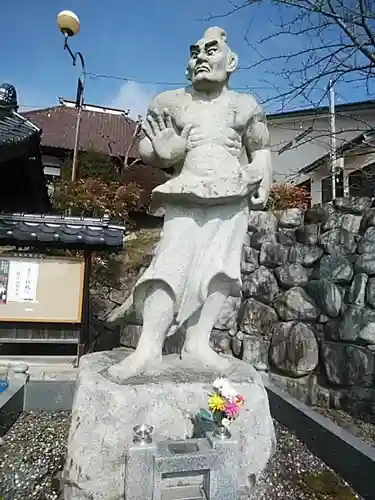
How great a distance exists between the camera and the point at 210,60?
255 centimetres

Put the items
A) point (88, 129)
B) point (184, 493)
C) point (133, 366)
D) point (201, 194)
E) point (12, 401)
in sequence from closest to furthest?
1. point (184, 493)
2. point (133, 366)
3. point (201, 194)
4. point (12, 401)
5. point (88, 129)

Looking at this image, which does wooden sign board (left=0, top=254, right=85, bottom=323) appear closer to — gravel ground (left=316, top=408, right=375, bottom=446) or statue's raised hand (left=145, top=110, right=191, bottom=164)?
statue's raised hand (left=145, top=110, right=191, bottom=164)

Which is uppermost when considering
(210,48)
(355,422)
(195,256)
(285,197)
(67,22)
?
(67,22)

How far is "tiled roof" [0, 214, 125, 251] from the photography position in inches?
207

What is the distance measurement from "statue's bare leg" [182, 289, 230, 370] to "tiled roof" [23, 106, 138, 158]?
11995 millimetres

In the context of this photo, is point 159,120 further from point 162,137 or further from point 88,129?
point 88,129

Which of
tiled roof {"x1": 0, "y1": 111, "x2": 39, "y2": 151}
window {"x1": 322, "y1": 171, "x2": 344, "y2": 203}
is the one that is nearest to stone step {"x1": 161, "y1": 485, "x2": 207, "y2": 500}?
tiled roof {"x1": 0, "y1": 111, "x2": 39, "y2": 151}

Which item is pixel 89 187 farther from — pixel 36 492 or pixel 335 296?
pixel 36 492

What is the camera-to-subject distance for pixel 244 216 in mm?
2637

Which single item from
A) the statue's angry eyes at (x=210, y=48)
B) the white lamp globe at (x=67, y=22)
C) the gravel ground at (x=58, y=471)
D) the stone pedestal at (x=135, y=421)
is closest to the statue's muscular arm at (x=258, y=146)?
the statue's angry eyes at (x=210, y=48)

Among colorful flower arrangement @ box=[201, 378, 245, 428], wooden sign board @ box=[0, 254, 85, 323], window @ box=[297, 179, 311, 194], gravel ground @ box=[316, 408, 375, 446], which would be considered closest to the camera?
colorful flower arrangement @ box=[201, 378, 245, 428]

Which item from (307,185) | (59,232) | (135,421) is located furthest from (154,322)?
(307,185)

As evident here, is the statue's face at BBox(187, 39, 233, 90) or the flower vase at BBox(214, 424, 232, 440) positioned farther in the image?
the statue's face at BBox(187, 39, 233, 90)

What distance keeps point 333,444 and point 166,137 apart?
7.75 feet
